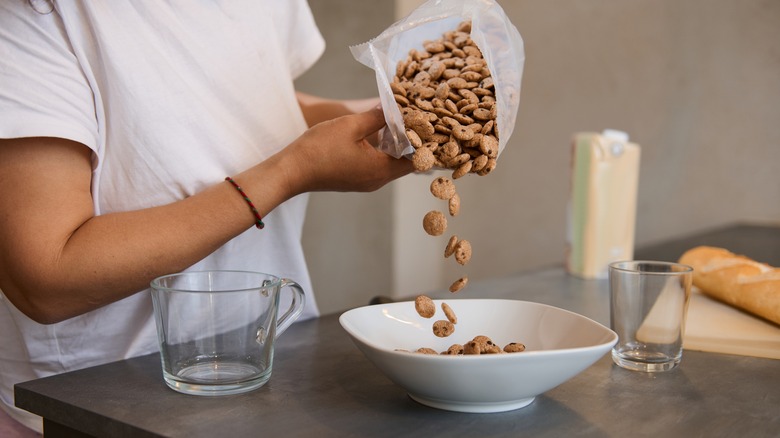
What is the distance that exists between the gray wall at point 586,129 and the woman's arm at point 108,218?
6.90 feet

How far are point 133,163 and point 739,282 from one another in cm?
98

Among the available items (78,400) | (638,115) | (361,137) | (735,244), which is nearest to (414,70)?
(361,137)

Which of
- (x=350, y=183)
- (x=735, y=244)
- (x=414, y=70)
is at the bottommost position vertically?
(x=735, y=244)

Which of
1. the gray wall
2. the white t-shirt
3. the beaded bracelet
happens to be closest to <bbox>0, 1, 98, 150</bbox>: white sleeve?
the white t-shirt

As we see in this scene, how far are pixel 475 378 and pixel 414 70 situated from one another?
506 mm

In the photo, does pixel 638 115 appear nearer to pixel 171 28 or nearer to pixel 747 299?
A: pixel 747 299

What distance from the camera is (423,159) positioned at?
100 centimetres

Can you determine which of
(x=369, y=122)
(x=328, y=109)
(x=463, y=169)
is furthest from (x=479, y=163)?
(x=328, y=109)

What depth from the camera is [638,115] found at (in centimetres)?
301

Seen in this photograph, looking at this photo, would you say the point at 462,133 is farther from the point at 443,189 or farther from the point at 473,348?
the point at 473,348

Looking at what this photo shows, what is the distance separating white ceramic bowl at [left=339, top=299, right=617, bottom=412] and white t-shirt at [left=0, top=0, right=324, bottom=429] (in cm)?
38

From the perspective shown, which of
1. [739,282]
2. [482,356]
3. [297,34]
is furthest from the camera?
[297,34]

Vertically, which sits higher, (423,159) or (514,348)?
(423,159)

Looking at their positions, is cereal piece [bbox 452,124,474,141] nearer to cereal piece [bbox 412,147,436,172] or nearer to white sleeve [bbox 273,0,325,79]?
cereal piece [bbox 412,147,436,172]
